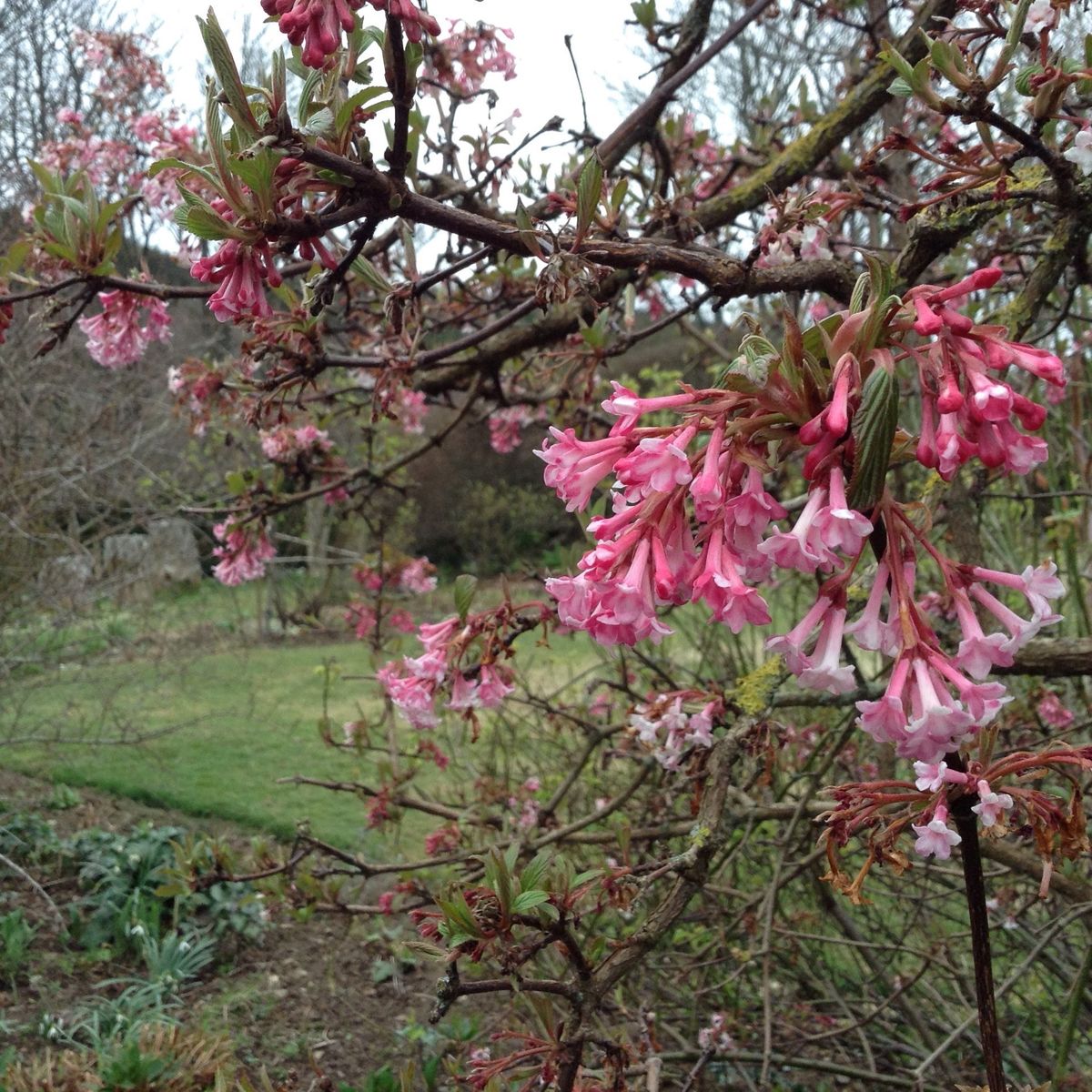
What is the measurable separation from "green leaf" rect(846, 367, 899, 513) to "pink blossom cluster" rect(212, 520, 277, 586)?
2278mm

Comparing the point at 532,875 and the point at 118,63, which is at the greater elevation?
the point at 118,63

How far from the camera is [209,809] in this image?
6051 mm

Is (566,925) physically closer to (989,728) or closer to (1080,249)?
(989,728)

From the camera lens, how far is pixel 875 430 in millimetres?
671

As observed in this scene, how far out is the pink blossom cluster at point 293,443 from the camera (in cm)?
308

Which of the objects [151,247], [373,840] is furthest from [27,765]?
[151,247]

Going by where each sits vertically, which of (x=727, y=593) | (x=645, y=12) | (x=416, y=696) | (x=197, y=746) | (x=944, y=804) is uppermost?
(x=645, y=12)

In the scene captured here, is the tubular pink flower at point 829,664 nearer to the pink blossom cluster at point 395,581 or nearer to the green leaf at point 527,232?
the green leaf at point 527,232

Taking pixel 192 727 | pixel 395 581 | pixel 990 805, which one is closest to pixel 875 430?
pixel 990 805

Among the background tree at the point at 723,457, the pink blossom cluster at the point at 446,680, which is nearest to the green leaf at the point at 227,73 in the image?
the background tree at the point at 723,457

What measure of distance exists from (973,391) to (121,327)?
1548 mm

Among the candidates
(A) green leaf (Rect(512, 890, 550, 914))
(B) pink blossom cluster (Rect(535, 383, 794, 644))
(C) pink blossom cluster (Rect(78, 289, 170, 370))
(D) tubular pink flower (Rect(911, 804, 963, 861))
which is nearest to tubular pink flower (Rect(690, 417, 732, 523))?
(B) pink blossom cluster (Rect(535, 383, 794, 644))

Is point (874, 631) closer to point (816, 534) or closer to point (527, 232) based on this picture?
point (816, 534)

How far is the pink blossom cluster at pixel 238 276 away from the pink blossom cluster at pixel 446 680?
0.92 metres
